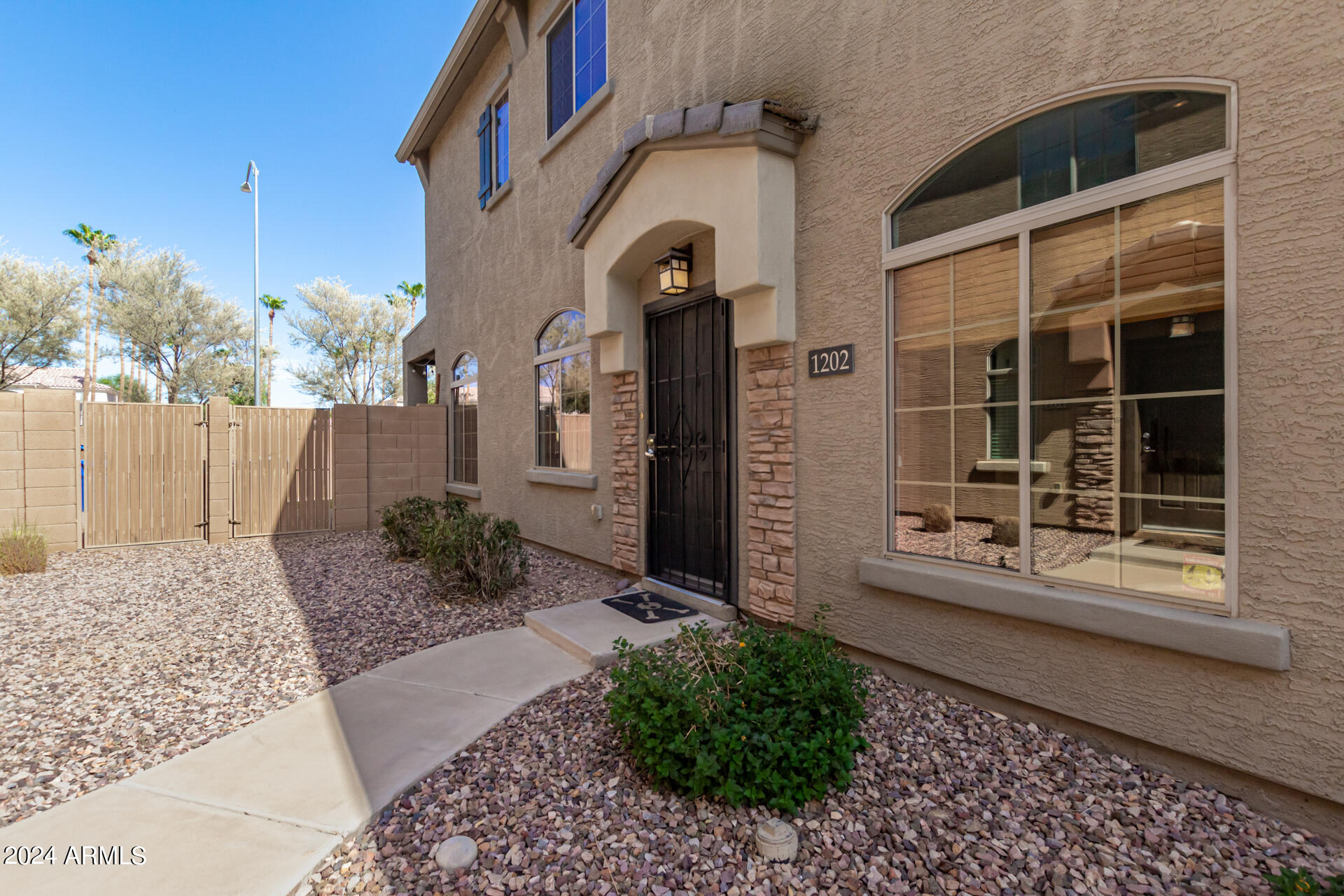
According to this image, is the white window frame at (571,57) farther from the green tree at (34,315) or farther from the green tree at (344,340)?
the green tree at (344,340)

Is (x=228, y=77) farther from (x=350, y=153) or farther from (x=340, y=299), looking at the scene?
(x=340, y=299)

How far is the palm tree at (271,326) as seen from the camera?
1375 inches

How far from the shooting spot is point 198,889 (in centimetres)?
190

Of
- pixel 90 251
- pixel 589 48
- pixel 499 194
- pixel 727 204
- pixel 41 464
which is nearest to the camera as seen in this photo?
pixel 727 204

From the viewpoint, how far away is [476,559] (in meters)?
5.55

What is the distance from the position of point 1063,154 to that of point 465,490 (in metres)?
9.12

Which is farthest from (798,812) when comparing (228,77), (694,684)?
(228,77)

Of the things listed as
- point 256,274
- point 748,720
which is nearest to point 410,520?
point 748,720

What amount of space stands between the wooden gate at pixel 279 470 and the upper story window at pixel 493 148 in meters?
4.73

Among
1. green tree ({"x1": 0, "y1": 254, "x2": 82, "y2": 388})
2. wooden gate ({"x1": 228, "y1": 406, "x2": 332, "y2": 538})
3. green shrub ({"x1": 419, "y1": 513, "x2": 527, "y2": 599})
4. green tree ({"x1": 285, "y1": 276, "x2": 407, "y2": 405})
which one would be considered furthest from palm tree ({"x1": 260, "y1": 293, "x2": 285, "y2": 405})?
green shrub ({"x1": 419, "y1": 513, "x2": 527, "y2": 599})

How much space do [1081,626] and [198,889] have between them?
11.2 feet

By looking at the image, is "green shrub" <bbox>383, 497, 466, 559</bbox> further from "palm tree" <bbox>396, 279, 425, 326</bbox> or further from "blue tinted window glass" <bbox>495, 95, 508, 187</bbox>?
"palm tree" <bbox>396, 279, 425, 326</bbox>

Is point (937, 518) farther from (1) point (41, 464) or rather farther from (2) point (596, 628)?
(1) point (41, 464)

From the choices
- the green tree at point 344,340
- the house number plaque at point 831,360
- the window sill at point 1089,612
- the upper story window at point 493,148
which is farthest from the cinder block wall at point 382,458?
the green tree at point 344,340
